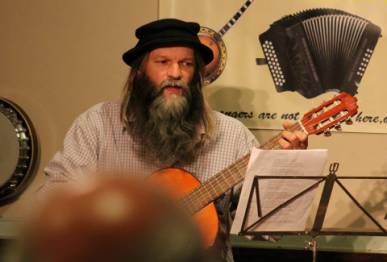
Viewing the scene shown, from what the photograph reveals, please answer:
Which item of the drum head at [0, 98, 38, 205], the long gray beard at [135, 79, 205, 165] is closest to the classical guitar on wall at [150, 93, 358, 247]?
the long gray beard at [135, 79, 205, 165]

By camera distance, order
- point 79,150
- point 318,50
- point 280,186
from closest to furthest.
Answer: point 280,186
point 79,150
point 318,50

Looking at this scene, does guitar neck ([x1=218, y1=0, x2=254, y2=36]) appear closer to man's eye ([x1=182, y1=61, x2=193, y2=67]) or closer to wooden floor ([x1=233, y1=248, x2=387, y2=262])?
man's eye ([x1=182, y1=61, x2=193, y2=67])

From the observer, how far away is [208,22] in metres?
2.86

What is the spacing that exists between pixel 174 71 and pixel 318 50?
88cm

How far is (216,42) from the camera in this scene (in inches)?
112

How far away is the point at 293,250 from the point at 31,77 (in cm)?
170

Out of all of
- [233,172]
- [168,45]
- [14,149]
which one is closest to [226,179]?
[233,172]

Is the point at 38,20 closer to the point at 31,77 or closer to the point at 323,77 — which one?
the point at 31,77

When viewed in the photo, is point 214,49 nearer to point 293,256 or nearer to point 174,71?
point 174,71

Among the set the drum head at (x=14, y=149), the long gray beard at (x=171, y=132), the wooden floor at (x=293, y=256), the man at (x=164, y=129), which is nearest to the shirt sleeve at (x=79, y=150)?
the man at (x=164, y=129)

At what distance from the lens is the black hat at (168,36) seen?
2.27m

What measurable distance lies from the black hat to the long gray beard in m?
0.17

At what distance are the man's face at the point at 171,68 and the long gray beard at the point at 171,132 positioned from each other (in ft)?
0.06

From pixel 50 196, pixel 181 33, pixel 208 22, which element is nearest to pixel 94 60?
pixel 208 22
